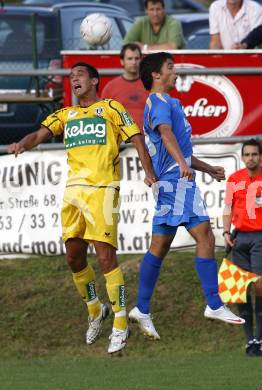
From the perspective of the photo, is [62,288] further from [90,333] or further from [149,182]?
[149,182]

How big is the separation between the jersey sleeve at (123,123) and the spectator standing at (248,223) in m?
2.21

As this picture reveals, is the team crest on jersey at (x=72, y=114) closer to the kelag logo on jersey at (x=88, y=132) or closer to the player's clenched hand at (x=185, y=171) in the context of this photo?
the kelag logo on jersey at (x=88, y=132)

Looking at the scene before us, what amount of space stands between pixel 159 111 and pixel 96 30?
4299 mm

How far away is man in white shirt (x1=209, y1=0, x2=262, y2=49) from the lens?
15.9m

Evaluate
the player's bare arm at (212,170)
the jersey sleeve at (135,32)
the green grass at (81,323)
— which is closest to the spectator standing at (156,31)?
the jersey sleeve at (135,32)

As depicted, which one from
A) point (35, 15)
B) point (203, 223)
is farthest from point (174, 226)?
point (35, 15)

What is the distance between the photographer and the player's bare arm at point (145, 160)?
35.5 feet

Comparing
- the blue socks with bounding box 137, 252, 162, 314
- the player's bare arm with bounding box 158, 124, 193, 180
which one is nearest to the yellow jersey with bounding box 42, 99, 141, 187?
the player's bare arm with bounding box 158, 124, 193, 180

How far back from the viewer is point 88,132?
436 inches

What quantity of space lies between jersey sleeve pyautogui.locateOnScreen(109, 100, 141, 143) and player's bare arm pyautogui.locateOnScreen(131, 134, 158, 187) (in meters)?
0.05

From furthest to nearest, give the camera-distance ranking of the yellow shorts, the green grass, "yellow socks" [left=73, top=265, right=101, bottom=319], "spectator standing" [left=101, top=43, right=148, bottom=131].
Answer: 1. "spectator standing" [left=101, top=43, right=148, bottom=131]
2. the green grass
3. "yellow socks" [left=73, top=265, right=101, bottom=319]
4. the yellow shorts

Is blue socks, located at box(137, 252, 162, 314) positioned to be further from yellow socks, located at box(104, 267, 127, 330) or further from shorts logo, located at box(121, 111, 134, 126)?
shorts logo, located at box(121, 111, 134, 126)

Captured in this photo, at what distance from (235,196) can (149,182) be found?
2589 millimetres

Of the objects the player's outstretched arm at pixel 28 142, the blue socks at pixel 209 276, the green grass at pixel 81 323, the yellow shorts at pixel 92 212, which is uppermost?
the player's outstretched arm at pixel 28 142
